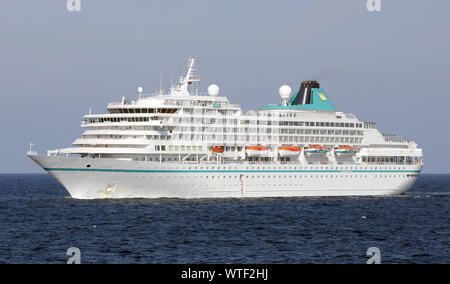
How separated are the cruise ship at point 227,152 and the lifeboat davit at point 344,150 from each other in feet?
0.34

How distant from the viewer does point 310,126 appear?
208ft

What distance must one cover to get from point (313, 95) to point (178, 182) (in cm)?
1848

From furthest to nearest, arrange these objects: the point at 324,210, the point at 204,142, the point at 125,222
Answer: the point at 204,142, the point at 324,210, the point at 125,222

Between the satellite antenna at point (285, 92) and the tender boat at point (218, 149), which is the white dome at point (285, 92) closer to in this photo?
the satellite antenna at point (285, 92)

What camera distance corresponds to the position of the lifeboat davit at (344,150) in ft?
211

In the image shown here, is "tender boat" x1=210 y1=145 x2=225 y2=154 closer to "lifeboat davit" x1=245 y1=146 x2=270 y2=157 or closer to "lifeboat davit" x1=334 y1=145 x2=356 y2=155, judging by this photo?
"lifeboat davit" x1=245 y1=146 x2=270 y2=157

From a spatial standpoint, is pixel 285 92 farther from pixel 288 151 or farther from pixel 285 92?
pixel 288 151

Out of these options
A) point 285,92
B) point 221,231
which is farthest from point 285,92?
point 221,231

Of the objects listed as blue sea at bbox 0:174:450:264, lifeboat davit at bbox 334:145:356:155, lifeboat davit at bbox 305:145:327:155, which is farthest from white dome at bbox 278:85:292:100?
blue sea at bbox 0:174:450:264

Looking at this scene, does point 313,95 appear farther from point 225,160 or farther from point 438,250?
point 438,250

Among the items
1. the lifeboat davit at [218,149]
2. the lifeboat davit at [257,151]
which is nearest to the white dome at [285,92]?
the lifeboat davit at [257,151]

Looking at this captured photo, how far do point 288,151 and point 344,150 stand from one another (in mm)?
6495

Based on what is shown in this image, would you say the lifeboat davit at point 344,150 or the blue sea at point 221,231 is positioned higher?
the lifeboat davit at point 344,150
